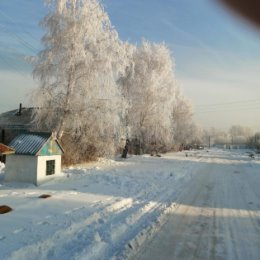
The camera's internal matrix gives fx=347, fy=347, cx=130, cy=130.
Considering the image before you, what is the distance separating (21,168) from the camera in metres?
14.4

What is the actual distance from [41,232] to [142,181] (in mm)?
8809

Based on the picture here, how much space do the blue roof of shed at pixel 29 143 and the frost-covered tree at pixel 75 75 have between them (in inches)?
160

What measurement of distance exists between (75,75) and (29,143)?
638 cm

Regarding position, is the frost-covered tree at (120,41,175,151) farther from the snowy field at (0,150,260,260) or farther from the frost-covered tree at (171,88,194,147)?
the frost-covered tree at (171,88,194,147)

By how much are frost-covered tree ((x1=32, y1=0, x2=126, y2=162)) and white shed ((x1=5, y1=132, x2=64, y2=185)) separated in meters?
4.45

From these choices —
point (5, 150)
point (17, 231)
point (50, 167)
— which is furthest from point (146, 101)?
point (17, 231)

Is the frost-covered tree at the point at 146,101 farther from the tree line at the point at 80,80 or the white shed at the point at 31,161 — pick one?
the white shed at the point at 31,161

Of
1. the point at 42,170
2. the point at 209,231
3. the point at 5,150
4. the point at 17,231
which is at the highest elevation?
the point at 5,150

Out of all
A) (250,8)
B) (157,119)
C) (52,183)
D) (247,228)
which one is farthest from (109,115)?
(250,8)

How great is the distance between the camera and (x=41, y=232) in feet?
21.7

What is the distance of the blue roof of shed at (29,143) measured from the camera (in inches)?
561

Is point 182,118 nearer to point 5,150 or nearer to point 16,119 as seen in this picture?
point 16,119

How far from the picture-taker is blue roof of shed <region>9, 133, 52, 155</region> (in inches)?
561

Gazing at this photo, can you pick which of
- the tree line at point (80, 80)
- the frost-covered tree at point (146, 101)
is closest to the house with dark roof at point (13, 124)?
the frost-covered tree at point (146, 101)
